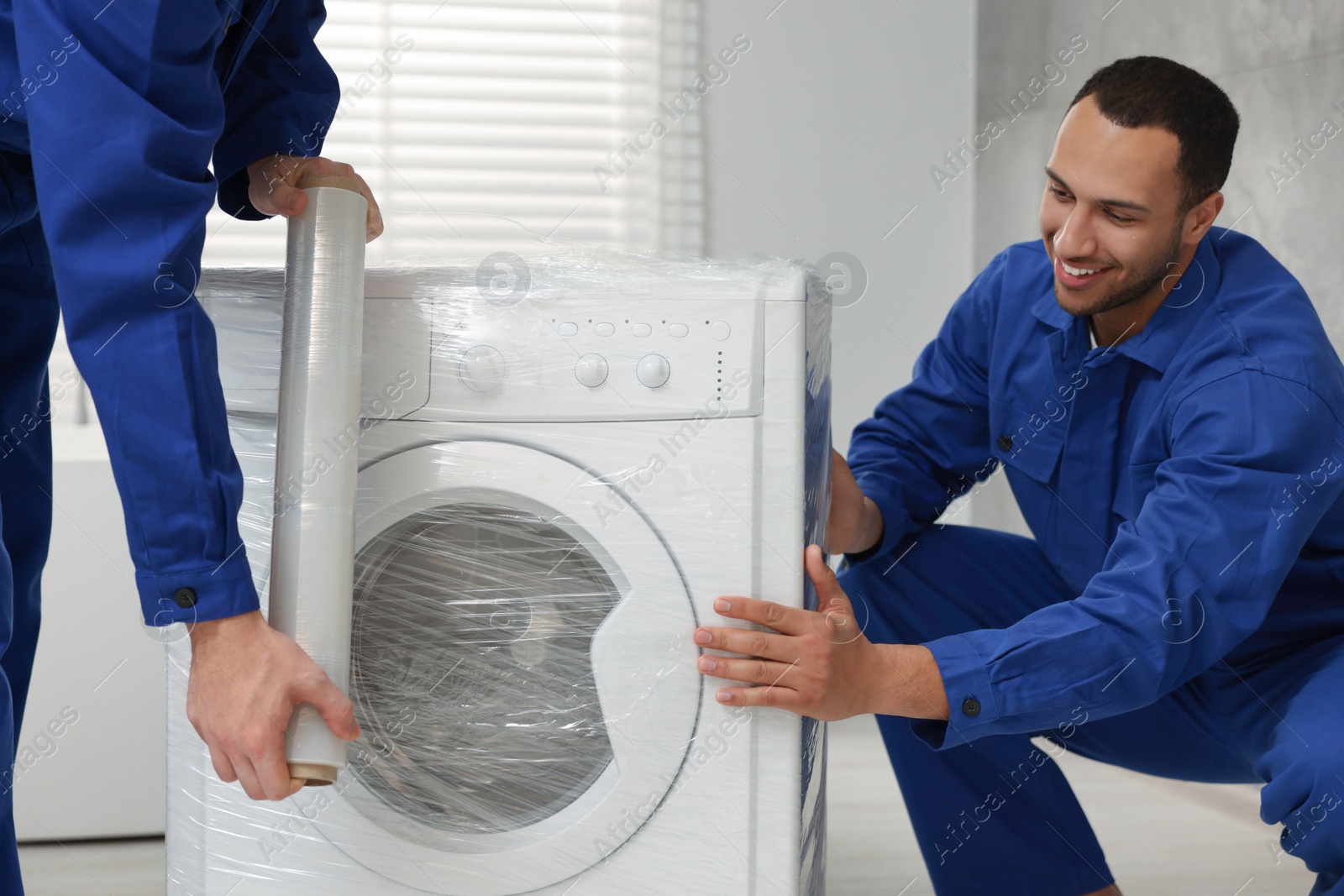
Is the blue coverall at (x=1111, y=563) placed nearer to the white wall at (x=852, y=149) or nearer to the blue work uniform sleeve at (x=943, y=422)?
the blue work uniform sleeve at (x=943, y=422)

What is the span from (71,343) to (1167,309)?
1089 mm

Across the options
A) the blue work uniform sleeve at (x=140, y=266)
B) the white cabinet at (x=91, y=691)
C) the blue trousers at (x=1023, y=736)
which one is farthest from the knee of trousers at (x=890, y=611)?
the white cabinet at (x=91, y=691)

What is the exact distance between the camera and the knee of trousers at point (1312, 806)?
100cm

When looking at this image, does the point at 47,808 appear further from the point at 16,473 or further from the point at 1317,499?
the point at 1317,499

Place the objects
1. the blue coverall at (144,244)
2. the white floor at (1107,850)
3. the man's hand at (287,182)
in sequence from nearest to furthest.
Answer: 1. the blue coverall at (144,244)
2. the man's hand at (287,182)
3. the white floor at (1107,850)

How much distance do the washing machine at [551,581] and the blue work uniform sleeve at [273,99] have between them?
165mm

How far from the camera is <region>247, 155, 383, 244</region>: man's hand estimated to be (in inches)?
35.9

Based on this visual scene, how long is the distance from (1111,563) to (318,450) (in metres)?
0.81

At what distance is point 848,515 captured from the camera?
1.29 metres

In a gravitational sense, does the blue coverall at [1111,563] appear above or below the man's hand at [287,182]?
below

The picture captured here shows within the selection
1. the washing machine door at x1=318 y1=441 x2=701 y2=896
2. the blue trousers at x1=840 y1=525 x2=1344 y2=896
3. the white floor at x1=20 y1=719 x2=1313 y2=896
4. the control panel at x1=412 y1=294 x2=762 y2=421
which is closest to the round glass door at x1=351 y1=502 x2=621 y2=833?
the washing machine door at x1=318 y1=441 x2=701 y2=896

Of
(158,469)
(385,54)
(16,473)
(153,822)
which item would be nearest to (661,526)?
(158,469)

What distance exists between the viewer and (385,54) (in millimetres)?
2389

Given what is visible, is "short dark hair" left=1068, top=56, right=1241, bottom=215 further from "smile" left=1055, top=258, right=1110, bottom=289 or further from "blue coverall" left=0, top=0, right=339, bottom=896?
"blue coverall" left=0, top=0, right=339, bottom=896
